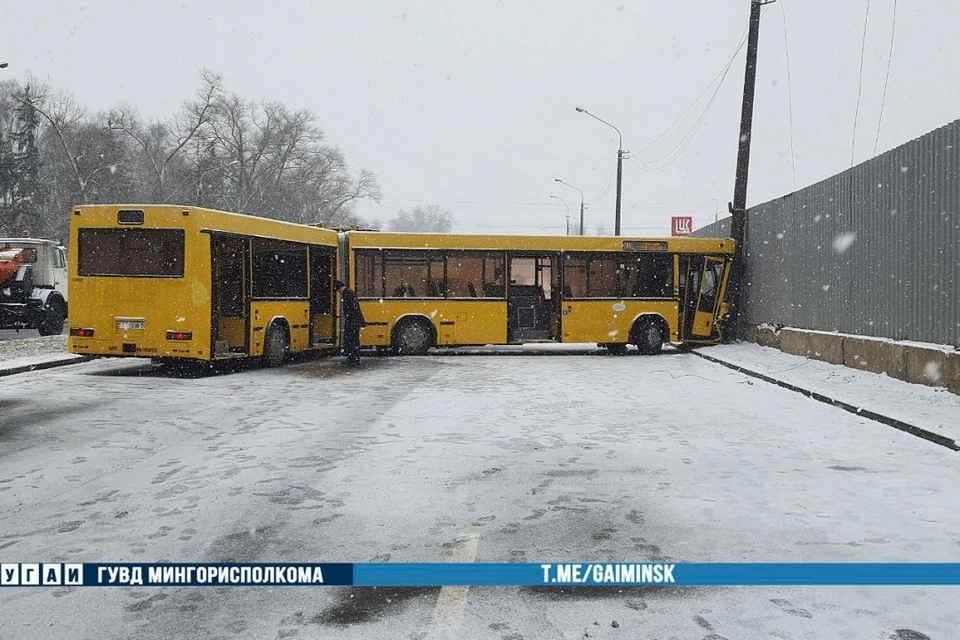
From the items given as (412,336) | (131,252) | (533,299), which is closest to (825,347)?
(533,299)

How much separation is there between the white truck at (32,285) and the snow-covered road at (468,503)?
12.5 m

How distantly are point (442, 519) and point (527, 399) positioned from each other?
6.83 meters

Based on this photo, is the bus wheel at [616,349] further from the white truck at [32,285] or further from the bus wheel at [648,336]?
the white truck at [32,285]

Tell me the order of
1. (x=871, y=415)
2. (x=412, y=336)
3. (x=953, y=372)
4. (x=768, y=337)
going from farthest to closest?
(x=412, y=336), (x=768, y=337), (x=953, y=372), (x=871, y=415)

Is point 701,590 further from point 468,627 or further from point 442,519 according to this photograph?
point 442,519

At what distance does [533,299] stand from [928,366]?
10.5 meters

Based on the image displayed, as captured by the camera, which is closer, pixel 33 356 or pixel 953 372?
pixel 953 372

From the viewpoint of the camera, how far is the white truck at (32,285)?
77.5 feet

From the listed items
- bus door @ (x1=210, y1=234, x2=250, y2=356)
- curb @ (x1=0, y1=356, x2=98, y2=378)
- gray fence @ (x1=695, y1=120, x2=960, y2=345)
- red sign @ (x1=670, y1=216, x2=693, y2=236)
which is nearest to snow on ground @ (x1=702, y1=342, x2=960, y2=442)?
gray fence @ (x1=695, y1=120, x2=960, y2=345)

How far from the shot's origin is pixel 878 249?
14.7 metres

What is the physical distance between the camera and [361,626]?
13.0 feet

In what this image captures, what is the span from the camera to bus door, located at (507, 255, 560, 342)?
846 inches

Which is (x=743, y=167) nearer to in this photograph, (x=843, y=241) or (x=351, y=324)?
(x=843, y=241)

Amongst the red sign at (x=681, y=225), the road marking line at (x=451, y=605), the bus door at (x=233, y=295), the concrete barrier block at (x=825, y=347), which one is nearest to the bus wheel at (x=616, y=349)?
the concrete barrier block at (x=825, y=347)
